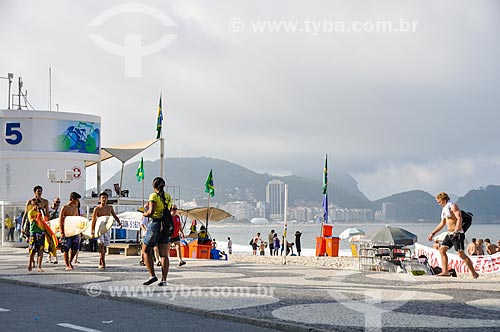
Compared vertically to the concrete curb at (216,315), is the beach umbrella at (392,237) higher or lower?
higher

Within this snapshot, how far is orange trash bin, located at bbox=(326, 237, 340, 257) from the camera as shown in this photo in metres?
36.8

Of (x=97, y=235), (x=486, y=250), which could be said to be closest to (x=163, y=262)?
(x=97, y=235)

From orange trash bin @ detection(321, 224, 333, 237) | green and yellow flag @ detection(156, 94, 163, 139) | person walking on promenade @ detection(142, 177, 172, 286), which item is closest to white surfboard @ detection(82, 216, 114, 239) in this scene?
person walking on promenade @ detection(142, 177, 172, 286)

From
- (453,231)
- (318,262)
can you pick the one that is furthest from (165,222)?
(318,262)

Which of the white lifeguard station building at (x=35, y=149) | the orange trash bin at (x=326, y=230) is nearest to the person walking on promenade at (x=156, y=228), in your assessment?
the white lifeguard station building at (x=35, y=149)

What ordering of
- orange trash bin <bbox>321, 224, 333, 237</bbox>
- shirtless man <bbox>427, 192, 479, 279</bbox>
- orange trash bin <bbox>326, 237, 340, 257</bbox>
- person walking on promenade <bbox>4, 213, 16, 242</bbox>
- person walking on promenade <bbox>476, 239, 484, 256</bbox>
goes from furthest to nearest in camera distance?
orange trash bin <bbox>326, 237, 340, 257</bbox>, orange trash bin <bbox>321, 224, 333, 237</bbox>, person walking on promenade <bbox>4, 213, 16, 242</bbox>, person walking on promenade <bbox>476, 239, 484, 256</bbox>, shirtless man <bbox>427, 192, 479, 279</bbox>

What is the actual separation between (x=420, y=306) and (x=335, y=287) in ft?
8.66

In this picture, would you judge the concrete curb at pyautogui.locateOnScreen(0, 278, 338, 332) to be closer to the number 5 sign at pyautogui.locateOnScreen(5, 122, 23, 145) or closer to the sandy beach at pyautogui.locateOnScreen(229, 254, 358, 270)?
the sandy beach at pyautogui.locateOnScreen(229, 254, 358, 270)

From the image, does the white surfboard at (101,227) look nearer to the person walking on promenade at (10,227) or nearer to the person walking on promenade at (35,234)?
the person walking on promenade at (35,234)

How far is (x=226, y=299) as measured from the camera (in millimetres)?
10016

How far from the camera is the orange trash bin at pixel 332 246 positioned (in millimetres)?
36781

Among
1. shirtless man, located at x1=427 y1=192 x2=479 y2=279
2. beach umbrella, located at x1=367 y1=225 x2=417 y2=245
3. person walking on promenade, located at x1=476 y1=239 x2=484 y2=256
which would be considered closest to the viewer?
shirtless man, located at x1=427 y1=192 x2=479 y2=279

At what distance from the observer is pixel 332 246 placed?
37.2 metres

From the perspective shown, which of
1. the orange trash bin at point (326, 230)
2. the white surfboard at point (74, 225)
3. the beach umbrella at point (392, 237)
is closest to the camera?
the white surfboard at point (74, 225)
